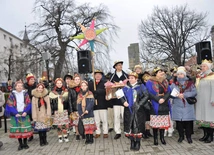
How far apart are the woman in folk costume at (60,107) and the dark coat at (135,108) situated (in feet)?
5.71

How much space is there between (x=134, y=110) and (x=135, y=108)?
0.05 metres

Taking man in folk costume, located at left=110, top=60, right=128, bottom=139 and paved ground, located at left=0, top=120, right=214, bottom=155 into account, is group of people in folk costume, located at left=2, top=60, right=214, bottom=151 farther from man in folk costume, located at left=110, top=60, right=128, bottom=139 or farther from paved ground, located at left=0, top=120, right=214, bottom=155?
paved ground, located at left=0, top=120, right=214, bottom=155

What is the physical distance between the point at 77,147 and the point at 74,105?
1087 millimetres

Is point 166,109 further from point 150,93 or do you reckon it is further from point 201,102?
point 201,102

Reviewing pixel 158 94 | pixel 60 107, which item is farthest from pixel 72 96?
pixel 158 94

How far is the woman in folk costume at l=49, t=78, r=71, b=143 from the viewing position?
6.00 metres

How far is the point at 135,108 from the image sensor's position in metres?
5.09

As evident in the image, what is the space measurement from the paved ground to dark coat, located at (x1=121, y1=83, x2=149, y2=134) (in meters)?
0.53

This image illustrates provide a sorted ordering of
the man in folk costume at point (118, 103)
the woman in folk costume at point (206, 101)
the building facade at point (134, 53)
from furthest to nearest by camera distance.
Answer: the building facade at point (134, 53) < the man in folk costume at point (118, 103) < the woman in folk costume at point (206, 101)

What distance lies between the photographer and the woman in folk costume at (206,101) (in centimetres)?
519

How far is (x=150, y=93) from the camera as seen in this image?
17.3ft

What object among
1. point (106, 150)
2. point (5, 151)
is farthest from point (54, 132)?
point (106, 150)

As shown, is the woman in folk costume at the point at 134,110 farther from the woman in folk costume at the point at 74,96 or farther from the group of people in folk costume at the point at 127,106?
the woman in folk costume at the point at 74,96

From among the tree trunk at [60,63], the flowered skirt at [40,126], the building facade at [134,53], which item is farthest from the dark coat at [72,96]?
the building facade at [134,53]
